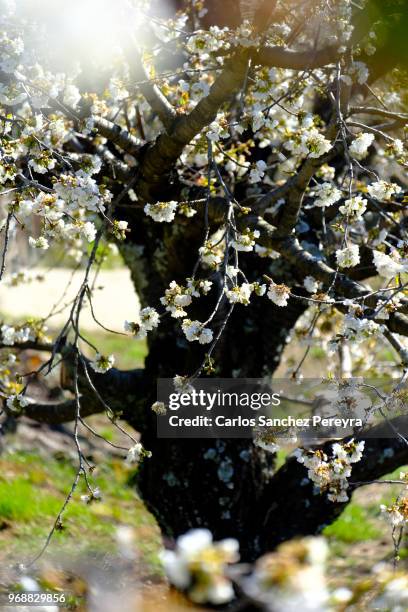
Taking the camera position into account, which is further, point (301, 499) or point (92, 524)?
point (92, 524)

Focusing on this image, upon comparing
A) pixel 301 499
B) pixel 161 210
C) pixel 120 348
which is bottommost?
pixel 301 499

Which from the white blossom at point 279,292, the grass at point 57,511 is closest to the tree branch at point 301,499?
the grass at point 57,511

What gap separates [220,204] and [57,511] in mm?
2504

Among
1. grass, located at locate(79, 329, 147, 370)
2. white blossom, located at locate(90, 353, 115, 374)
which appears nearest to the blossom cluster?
white blossom, located at locate(90, 353, 115, 374)

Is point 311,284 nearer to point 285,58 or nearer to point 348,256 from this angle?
point 348,256

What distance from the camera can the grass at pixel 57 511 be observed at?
14.5ft

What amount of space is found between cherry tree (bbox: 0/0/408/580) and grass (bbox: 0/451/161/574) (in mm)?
777

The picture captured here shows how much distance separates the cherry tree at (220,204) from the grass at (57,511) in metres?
0.78

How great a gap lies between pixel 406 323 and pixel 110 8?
160 centimetres

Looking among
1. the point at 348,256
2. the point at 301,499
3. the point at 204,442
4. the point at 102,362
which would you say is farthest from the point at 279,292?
the point at 301,499

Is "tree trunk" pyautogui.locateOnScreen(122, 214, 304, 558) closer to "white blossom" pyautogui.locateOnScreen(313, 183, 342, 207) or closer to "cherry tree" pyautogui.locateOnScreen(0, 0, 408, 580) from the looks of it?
"cherry tree" pyautogui.locateOnScreen(0, 0, 408, 580)

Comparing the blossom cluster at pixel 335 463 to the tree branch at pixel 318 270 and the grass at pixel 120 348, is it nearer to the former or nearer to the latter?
the tree branch at pixel 318 270

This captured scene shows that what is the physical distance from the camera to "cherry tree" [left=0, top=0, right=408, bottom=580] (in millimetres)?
2738

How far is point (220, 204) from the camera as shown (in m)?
3.25
